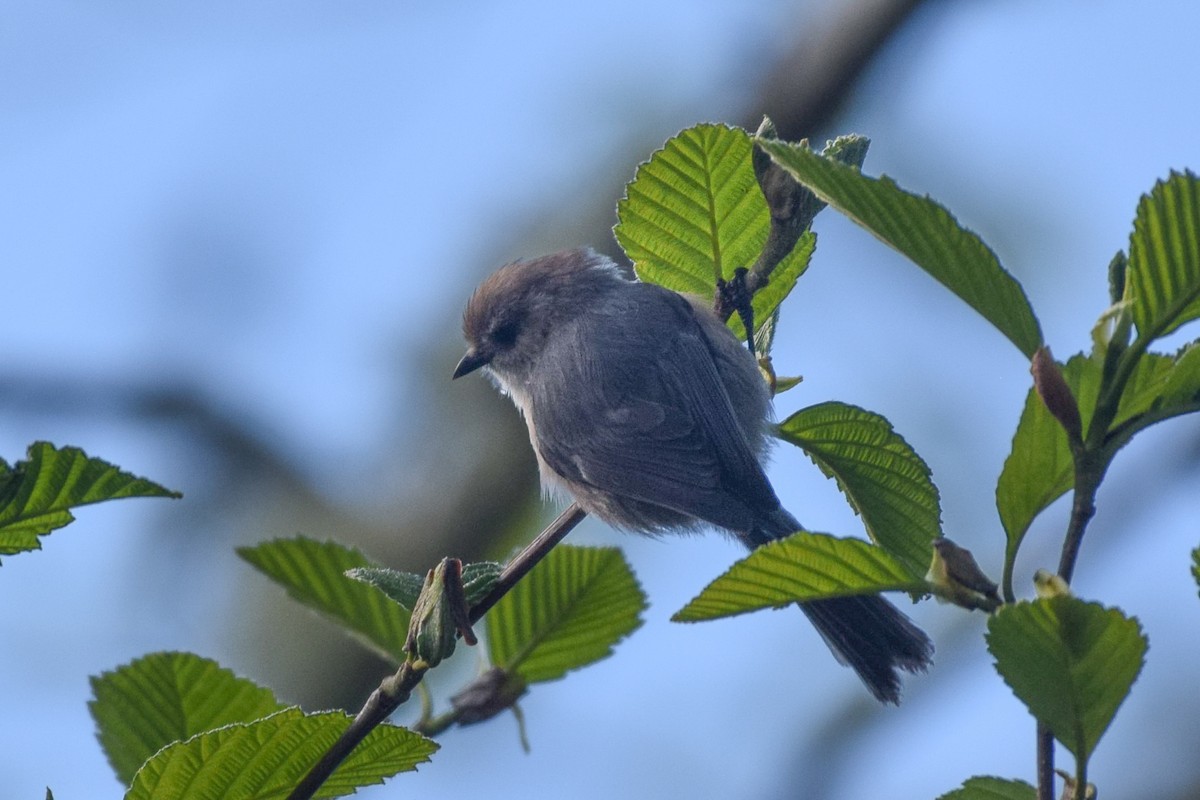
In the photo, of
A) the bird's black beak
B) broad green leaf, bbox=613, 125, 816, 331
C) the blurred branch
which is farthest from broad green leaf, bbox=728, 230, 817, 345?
the blurred branch

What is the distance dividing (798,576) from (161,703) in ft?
2.84

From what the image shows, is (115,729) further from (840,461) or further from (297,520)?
(297,520)

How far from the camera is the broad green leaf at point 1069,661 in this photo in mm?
967

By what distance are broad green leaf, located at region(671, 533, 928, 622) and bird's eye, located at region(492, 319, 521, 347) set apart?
237 cm

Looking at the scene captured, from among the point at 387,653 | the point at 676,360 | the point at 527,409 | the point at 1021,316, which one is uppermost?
the point at 527,409

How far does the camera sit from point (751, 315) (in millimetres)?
1979

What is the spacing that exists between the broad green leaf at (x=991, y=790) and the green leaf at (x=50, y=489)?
80cm

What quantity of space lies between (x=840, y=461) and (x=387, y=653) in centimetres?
66

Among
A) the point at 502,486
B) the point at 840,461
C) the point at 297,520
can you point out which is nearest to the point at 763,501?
the point at 840,461

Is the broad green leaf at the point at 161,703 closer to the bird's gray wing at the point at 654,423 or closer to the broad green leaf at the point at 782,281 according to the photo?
the broad green leaf at the point at 782,281

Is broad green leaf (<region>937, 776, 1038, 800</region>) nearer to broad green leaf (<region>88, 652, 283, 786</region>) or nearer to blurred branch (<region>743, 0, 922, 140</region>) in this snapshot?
broad green leaf (<region>88, 652, 283, 786</region>)

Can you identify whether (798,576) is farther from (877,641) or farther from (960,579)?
(877,641)

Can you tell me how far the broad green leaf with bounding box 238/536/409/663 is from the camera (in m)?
1.67

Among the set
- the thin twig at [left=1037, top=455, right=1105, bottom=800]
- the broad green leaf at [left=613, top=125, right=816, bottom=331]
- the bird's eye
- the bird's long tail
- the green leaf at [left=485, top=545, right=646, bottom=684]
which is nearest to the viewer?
the thin twig at [left=1037, top=455, right=1105, bottom=800]
